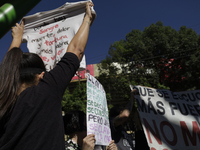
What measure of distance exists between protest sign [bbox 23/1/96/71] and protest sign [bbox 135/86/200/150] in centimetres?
139

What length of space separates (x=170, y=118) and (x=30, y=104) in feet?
8.16

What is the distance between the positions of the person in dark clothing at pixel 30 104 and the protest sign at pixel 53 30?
1.18 metres

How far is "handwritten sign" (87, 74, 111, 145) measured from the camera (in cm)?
168

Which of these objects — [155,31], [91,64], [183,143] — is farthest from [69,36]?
[91,64]

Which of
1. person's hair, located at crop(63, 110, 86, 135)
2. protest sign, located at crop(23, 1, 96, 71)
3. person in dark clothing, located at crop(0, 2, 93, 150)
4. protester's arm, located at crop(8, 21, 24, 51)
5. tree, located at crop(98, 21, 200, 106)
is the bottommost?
person in dark clothing, located at crop(0, 2, 93, 150)

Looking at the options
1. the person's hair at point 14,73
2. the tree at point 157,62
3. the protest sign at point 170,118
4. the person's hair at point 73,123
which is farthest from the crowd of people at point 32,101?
the tree at point 157,62

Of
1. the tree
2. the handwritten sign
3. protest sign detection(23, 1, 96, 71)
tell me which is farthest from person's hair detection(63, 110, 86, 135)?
the tree

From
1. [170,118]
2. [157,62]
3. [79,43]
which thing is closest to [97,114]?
[79,43]

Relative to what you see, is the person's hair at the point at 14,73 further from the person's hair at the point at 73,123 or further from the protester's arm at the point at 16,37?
the person's hair at the point at 73,123

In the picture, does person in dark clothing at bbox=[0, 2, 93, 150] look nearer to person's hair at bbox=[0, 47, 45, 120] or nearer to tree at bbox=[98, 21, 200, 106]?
person's hair at bbox=[0, 47, 45, 120]

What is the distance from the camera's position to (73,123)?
200cm

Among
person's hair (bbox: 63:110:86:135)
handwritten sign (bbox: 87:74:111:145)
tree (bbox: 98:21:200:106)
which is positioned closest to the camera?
handwritten sign (bbox: 87:74:111:145)

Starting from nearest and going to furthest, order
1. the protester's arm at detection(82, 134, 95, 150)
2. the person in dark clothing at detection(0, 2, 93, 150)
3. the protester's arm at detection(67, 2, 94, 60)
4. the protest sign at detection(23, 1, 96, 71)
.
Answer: the person in dark clothing at detection(0, 2, 93, 150)
the protester's arm at detection(67, 2, 94, 60)
the protester's arm at detection(82, 134, 95, 150)
the protest sign at detection(23, 1, 96, 71)

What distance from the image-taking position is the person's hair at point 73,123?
1.97 metres
